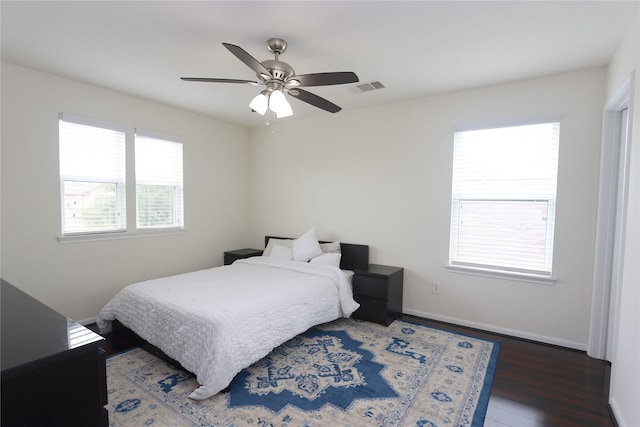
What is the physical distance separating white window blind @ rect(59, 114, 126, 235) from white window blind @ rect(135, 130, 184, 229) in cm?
22

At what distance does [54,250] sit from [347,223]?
11.1 ft

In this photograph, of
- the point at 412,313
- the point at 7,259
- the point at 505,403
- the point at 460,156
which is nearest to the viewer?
the point at 505,403

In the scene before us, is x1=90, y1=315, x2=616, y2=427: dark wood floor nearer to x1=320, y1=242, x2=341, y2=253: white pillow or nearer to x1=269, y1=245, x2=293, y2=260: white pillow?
x1=269, y1=245, x2=293, y2=260: white pillow

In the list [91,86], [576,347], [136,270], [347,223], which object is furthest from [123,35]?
[576,347]

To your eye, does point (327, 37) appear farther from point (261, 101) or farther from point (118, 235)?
point (118, 235)

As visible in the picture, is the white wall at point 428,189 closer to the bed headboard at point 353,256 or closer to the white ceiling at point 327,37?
the bed headboard at point 353,256

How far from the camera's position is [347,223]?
4.35m

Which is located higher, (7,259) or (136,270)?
(7,259)

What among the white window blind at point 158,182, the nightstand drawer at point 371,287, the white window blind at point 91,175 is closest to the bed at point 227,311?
the nightstand drawer at point 371,287

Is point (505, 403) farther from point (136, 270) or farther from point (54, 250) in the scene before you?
point (54, 250)

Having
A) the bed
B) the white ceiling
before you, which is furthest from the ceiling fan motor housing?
the bed

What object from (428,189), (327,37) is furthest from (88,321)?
(428,189)

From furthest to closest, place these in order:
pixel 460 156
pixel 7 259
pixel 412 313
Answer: pixel 412 313
pixel 460 156
pixel 7 259

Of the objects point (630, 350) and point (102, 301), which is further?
point (102, 301)
